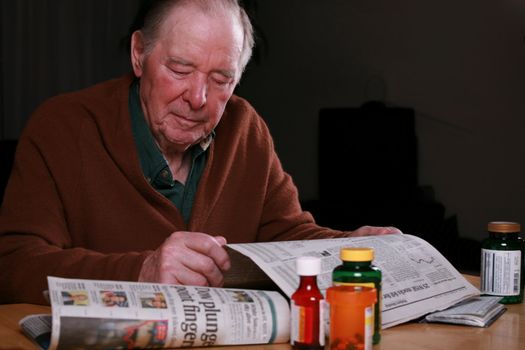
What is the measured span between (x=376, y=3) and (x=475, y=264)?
3.27 feet

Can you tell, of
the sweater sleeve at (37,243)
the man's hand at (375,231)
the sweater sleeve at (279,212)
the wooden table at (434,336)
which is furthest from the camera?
the sweater sleeve at (279,212)

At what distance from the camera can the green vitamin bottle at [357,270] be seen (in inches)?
35.9

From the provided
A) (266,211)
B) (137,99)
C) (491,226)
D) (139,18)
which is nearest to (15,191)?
(137,99)

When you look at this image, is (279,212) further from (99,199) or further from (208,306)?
(208,306)

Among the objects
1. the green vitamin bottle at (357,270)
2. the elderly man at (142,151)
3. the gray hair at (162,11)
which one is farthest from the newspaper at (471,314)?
the gray hair at (162,11)

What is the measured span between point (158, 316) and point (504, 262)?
2.01ft

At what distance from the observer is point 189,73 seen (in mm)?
1523

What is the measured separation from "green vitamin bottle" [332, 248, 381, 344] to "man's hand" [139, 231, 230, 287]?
0.75 ft

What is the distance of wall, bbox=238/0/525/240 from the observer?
2.43m

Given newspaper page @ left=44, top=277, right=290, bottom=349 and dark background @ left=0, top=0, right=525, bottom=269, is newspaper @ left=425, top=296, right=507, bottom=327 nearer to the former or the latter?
newspaper page @ left=44, top=277, right=290, bottom=349

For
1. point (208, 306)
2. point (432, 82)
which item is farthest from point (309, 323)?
point (432, 82)

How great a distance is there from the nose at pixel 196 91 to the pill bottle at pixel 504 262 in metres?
0.62

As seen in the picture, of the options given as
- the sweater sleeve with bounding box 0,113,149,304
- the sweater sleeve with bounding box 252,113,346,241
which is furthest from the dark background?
the sweater sleeve with bounding box 0,113,149,304

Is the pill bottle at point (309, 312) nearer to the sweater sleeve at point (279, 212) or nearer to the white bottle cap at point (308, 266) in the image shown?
the white bottle cap at point (308, 266)
